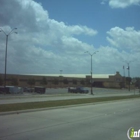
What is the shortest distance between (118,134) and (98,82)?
13782 cm

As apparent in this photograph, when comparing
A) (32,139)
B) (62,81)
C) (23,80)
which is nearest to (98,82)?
(62,81)

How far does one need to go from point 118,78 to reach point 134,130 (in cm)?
13446

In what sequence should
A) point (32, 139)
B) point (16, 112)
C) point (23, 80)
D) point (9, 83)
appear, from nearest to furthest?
1. point (32, 139)
2. point (16, 112)
3. point (9, 83)
4. point (23, 80)

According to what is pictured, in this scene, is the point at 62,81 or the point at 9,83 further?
the point at 62,81

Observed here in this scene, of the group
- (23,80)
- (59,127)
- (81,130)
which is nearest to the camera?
(81,130)

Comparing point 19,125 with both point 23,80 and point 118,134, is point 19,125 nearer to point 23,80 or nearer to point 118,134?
point 118,134

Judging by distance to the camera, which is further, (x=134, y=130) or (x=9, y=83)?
(x=9, y=83)

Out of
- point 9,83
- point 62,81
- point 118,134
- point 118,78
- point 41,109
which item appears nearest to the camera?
point 118,134

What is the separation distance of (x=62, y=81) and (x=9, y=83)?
34627mm

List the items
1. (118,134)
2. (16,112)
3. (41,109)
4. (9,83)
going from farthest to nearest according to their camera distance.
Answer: (9,83)
(41,109)
(16,112)
(118,134)

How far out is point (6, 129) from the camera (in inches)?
410

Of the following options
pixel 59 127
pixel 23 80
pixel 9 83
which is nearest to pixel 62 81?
pixel 23 80

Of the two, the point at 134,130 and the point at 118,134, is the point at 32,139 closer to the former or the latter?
the point at 118,134

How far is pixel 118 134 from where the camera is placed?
9.55 metres
